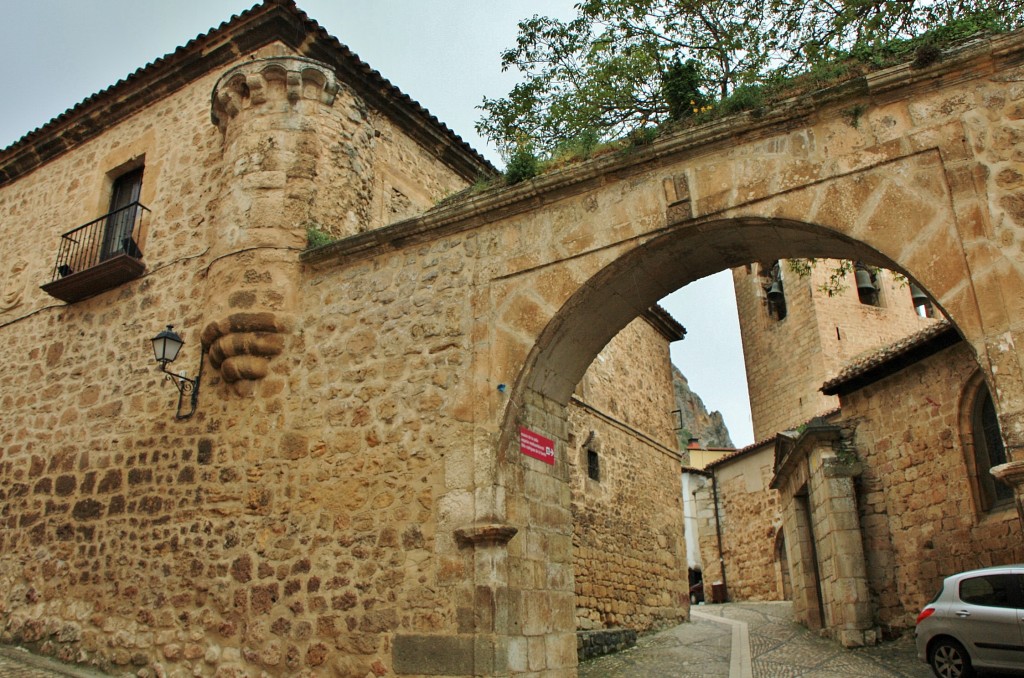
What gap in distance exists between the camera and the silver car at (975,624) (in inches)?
264

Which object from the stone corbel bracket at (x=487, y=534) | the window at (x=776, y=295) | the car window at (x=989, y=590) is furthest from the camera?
the window at (x=776, y=295)

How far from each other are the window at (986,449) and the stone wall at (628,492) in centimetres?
528

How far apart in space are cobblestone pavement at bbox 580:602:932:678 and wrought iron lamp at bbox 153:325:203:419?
5402mm

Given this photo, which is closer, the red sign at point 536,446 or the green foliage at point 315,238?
the red sign at point 536,446

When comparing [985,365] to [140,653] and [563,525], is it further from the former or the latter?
[140,653]

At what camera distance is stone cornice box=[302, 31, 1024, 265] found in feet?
17.5

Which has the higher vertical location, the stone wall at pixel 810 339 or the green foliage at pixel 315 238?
the stone wall at pixel 810 339

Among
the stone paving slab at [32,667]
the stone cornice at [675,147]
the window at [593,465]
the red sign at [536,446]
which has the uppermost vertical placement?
the stone cornice at [675,147]

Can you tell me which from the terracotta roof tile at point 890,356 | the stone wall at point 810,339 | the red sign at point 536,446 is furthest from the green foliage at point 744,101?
the stone wall at point 810,339

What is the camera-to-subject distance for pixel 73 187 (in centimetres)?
1110

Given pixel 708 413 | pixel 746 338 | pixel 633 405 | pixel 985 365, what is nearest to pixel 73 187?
pixel 633 405

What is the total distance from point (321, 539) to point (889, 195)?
202 inches

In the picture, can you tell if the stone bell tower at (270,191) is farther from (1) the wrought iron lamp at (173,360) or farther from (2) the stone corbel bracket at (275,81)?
(1) the wrought iron lamp at (173,360)

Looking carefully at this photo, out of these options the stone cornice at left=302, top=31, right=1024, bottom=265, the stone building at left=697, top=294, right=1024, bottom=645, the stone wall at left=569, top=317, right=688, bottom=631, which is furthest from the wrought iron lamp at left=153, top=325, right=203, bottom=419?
the stone building at left=697, top=294, right=1024, bottom=645
